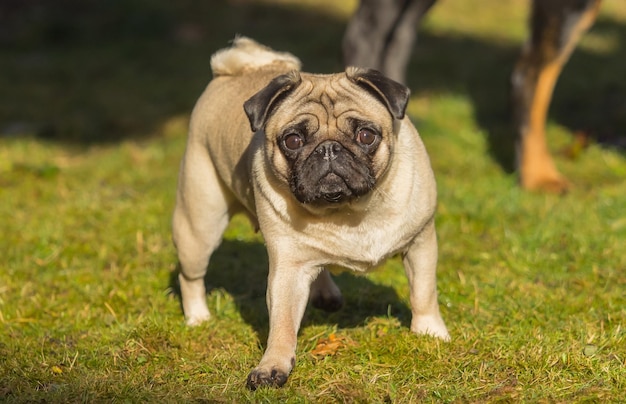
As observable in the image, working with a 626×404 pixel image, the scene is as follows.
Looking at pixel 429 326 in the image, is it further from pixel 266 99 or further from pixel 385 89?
pixel 266 99

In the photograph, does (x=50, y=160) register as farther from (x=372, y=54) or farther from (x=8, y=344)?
(x=8, y=344)

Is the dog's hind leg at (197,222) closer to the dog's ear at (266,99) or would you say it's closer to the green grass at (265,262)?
the green grass at (265,262)

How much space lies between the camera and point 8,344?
14.4 ft

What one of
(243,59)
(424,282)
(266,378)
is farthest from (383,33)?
(266,378)

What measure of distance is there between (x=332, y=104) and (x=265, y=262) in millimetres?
1977

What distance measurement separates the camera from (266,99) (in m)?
3.80

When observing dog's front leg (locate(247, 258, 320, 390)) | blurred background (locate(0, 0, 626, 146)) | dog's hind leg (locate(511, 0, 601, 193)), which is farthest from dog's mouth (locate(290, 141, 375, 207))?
blurred background (locate(0, 0, 626, 146))

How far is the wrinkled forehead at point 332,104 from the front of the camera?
3.80m

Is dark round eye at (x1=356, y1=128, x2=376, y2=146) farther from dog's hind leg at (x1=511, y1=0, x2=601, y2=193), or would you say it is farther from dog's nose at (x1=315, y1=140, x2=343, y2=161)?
dog's hind leg at (x1=511, y1=0, x2=601, y2=193)

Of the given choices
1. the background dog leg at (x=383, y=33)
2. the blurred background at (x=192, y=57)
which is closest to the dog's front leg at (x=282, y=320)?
the background dog leg at (x=383, y=33)

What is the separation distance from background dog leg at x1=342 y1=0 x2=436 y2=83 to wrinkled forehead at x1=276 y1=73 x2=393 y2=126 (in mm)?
3122

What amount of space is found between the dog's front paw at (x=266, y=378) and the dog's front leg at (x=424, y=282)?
0.79m

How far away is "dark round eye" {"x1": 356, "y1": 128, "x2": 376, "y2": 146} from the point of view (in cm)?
379

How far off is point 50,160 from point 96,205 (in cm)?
167
